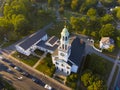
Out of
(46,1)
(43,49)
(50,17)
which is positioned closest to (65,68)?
(43,49)

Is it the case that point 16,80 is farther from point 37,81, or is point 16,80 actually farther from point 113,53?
point 113,53

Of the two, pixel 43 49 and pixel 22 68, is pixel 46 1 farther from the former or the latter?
pixel 22 68

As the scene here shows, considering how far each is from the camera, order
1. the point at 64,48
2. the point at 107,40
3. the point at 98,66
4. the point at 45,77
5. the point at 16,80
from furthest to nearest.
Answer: the point at 107,40 → the point at 45,77 → the point at 98,66 → the point at 16,80 → the point at 64,48

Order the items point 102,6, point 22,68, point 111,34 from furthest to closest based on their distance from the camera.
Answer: point 102,6 → point 111,34 → point 22,68

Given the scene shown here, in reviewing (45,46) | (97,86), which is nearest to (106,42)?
(97,86)

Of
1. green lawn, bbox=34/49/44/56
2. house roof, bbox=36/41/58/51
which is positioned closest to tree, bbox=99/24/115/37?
house roof, bbox=36/41/58/51
